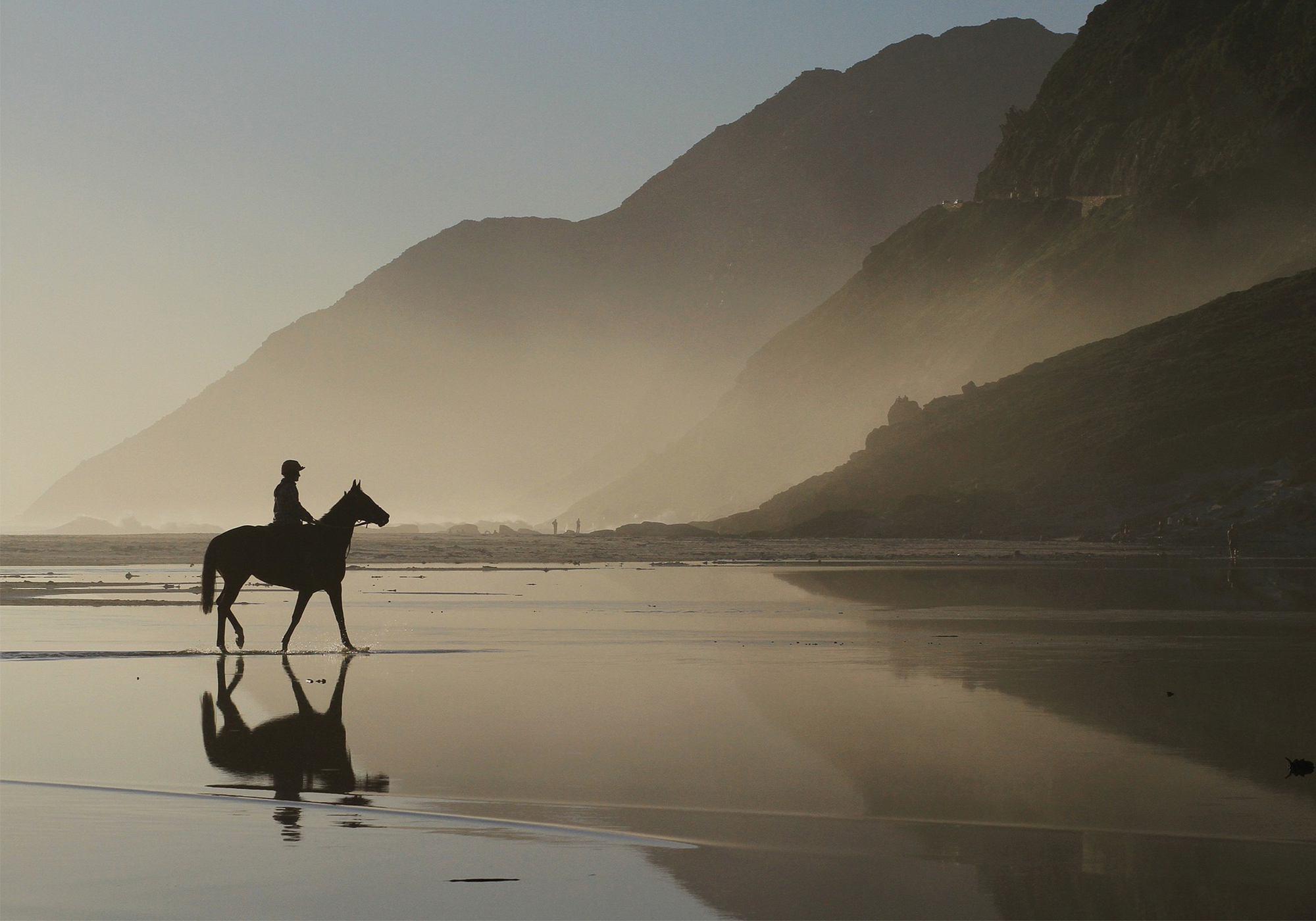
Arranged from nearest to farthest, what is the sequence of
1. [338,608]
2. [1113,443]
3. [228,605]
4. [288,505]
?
[228,605], [338,608], [288,505], [1113,443]

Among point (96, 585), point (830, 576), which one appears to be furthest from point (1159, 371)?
point (96, 585)

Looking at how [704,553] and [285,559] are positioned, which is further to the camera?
[704,553]

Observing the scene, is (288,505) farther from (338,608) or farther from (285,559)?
(338,608)

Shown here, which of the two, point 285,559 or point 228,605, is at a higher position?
point 285,559

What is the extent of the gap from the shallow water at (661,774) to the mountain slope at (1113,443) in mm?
112031

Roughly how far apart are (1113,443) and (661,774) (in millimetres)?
147020

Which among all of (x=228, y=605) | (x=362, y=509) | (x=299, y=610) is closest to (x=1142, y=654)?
(x=362, y=509)

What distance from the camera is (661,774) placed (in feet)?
40.6

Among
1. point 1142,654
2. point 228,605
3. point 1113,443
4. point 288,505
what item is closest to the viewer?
point 1142,654

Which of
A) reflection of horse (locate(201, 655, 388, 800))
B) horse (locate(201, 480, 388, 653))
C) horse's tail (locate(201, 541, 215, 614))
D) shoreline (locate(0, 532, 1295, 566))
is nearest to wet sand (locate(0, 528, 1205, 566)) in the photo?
shoreline (locate(0, 532, 1295, 566))

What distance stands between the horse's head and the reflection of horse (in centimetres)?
688

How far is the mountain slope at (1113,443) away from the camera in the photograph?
139875 millimetres

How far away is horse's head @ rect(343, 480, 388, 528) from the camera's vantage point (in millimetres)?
24156

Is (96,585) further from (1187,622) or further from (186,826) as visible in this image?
(186,826)
